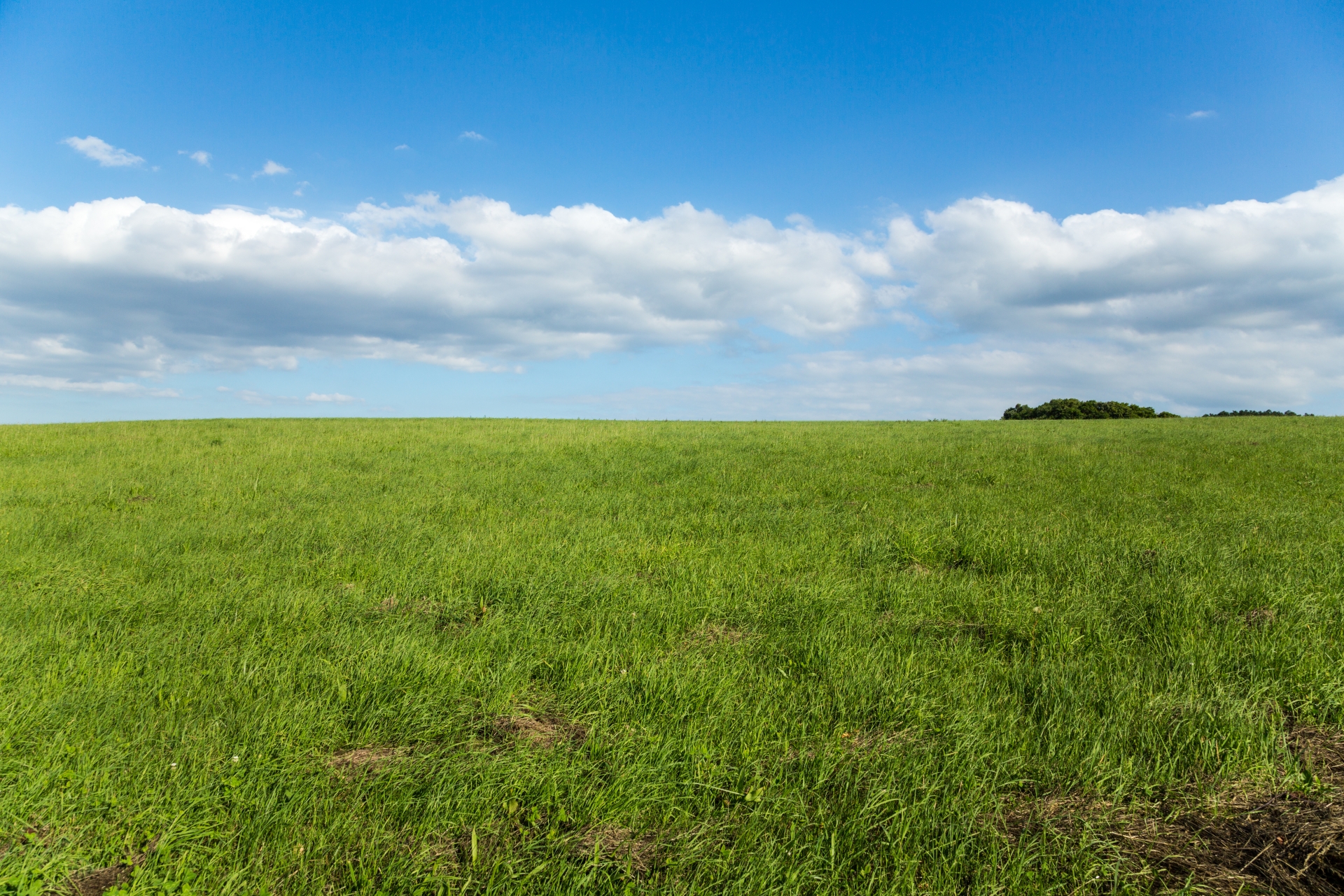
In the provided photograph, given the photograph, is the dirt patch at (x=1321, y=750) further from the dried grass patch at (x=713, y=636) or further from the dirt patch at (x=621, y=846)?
the dirt patch at (x=621, y=846)

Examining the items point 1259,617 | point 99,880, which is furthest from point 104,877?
point 1259,617

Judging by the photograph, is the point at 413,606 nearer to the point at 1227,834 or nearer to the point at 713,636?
the point at 713,636

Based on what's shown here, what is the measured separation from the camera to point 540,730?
431 centimetres

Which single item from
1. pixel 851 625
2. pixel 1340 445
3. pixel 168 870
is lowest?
pixel 168 870

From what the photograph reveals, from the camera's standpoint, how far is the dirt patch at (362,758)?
3902 millimetres

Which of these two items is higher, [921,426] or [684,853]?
[921,426]

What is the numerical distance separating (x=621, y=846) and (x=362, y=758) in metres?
1.76

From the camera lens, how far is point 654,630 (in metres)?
5.90

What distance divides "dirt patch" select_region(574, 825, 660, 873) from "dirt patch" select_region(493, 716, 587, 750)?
792 millimetres

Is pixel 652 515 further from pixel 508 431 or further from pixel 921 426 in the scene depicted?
pixel 921 426

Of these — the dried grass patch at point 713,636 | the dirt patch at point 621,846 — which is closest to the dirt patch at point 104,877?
the dirt patch at point 621,846

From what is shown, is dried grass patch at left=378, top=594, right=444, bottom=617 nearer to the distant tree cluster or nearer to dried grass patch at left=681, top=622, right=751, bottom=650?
dried grass patch at left=681, top=622, right=751, bottom=650

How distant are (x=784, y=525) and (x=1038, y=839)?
670 cm

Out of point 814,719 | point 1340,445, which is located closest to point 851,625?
point 814,719
